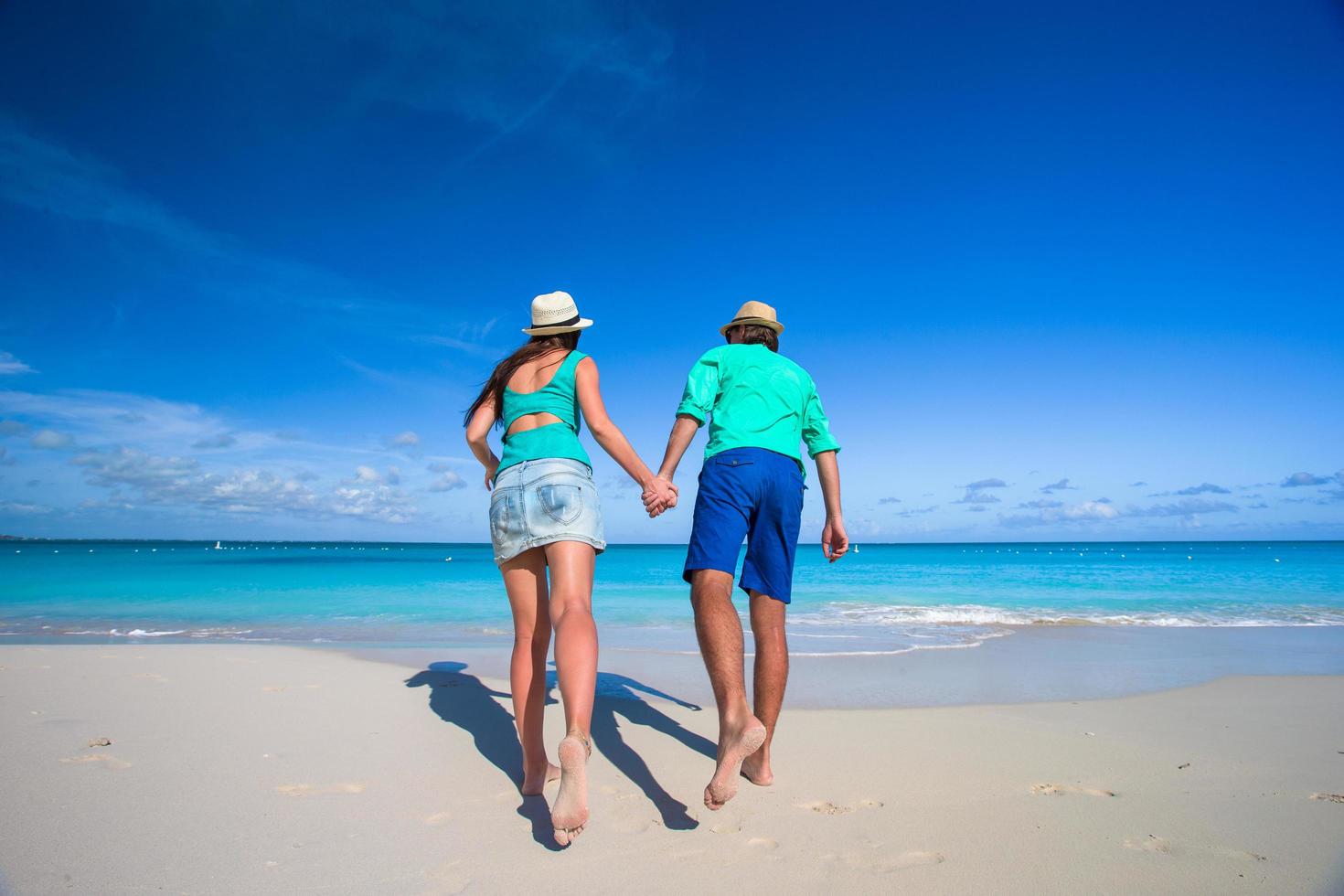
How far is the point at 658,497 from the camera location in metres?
2.90

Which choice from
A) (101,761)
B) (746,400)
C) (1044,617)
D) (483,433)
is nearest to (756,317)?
(746,400)

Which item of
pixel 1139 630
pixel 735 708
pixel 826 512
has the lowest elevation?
pixel 1139 630

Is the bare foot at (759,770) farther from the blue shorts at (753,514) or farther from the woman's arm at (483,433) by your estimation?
the woman's arm at (483,433)

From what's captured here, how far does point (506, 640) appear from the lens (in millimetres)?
8781

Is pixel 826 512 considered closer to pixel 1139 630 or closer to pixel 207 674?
pixel 207 674

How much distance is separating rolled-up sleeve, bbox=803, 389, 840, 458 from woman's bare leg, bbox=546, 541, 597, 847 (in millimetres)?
1328

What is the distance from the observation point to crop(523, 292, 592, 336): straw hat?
306cm

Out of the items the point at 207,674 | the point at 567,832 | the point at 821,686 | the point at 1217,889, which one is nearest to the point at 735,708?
the point at 567,832

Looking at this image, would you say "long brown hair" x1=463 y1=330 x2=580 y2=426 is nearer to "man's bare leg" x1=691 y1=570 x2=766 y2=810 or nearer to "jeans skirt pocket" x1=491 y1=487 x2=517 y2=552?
"jeans skirt pocket" x1=491 y1=487 x2=517 y2=552

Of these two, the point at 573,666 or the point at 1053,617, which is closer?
the point at 573,666

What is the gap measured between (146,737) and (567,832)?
2.74 m

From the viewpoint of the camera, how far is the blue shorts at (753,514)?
120 inches

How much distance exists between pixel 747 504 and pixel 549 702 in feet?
8.03

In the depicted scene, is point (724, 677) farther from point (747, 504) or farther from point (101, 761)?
point (101, 761)
